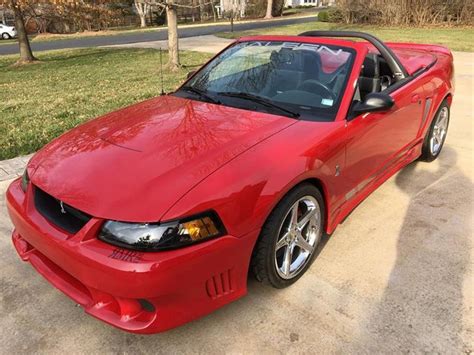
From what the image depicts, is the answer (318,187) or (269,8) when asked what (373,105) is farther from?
(269,8)

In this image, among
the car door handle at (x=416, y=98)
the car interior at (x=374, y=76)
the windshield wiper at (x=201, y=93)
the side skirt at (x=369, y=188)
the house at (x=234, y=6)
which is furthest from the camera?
the house at (x=234, y=6)

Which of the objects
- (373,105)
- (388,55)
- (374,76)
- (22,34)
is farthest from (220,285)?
(22,34)

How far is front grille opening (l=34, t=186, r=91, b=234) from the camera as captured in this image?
2.22 m

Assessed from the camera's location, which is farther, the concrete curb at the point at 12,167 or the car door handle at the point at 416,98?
the concrete curb at the point at 12,167

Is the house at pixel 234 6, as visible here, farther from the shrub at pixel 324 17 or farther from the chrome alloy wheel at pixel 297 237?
the chrome alloy wheel at pixel 297 237

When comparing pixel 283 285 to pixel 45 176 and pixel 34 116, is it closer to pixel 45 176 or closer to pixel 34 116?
pixel 45 176

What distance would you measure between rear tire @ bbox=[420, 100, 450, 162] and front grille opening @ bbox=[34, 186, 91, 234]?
11.6ft

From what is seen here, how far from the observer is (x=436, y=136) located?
4.67 metres

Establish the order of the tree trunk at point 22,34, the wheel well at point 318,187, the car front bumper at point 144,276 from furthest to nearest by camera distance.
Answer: the tree trunk at point 22,34, the wheel well at point 318,187, the car front bumper at point 144,276

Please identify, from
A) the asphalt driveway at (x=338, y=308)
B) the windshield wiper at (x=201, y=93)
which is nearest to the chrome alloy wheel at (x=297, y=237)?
the asphalt driveway at (x=338, y=308)

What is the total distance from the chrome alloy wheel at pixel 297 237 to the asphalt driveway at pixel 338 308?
146 mm

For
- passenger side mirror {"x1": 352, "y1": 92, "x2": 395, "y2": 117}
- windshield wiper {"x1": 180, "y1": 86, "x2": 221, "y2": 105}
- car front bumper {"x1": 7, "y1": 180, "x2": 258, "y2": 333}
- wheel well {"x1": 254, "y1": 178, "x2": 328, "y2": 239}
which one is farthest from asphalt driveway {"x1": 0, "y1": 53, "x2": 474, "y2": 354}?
windshield wiper {"x1": 180, "y1": 86, "x2": 221, "y2": 105}

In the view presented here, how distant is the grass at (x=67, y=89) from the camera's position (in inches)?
239

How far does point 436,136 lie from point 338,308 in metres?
2.87
